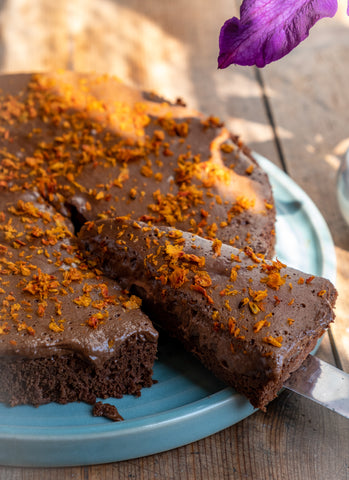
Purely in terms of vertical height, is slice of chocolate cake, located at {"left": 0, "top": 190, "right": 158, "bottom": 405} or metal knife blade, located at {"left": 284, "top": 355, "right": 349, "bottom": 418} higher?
metal knife blade, located at {"left": 284, "top": 355, "right": 349, "bottom": 418}

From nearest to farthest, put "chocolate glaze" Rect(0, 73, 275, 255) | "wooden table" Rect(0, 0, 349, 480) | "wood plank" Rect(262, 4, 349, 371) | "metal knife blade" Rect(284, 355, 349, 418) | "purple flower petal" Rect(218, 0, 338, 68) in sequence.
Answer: "purple flower petal" Rect(218, 0, 338, 68)
"metal knife blade" Rect(284, 355, 349, 418)
"chocolate glaze" Rect(0, 73, 275, 255)
"wood plank" Rect(262, 4, 349, 371)
"wooden table" Rect(0, 0, 349, 480)

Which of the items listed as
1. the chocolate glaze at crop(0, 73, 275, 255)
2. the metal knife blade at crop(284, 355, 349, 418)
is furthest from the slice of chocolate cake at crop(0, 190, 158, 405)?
the metal knife blade at crop(284, 355, 349, 418)

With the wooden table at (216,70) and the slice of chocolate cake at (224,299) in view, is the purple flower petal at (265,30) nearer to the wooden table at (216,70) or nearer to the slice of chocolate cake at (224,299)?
the slice of chocolate cake at (224,299)

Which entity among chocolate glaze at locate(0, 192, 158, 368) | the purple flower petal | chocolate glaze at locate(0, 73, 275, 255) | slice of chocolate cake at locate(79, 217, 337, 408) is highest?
the purple flower petal

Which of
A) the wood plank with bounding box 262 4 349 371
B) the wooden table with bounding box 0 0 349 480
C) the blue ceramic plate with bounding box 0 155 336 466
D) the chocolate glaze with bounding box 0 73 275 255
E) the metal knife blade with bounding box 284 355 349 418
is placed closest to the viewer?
the blue ceramic plate with bounding box 0 155 336 466

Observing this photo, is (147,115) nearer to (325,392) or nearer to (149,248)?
(149,248)

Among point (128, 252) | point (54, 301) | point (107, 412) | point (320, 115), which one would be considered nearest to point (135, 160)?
point (128, 252)

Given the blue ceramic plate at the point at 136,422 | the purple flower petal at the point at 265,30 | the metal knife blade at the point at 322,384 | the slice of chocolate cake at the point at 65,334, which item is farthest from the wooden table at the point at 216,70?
the purple flower petal at the point at 265,30

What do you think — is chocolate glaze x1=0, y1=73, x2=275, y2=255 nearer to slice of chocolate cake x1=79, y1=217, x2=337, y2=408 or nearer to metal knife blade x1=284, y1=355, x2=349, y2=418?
slice of chocolate cake x1=79, y1=217, x2=337, y2=408
